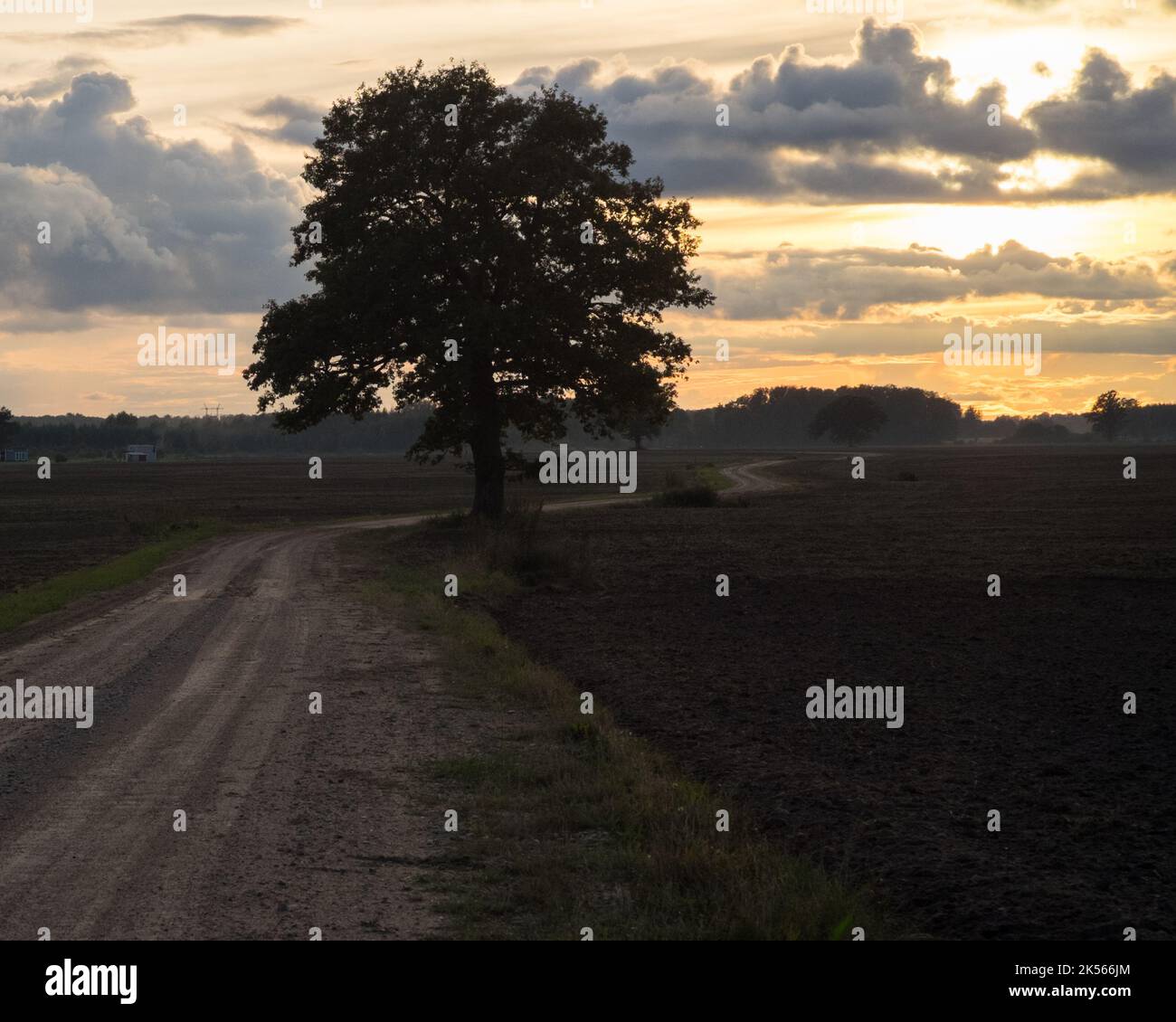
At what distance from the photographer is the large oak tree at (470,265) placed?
40844 mm

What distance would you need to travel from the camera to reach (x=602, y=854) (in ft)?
31.3

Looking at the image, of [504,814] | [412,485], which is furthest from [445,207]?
[412,485]

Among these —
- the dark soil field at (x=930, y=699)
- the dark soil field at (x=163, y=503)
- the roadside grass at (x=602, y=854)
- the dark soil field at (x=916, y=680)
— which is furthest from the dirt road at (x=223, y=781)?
the dark soil field at (x=163, y=503)

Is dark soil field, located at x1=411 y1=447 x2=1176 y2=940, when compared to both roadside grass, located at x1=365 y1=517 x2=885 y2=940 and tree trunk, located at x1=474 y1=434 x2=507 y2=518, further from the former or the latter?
tree trunk, located at x1=474 y1=434 x2=507 y2=518

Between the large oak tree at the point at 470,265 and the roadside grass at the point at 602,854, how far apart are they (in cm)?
2718

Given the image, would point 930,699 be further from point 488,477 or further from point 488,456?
point 488,477

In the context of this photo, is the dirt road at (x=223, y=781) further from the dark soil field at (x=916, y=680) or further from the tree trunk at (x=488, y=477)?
the tree trunk at (x=488, y=477)

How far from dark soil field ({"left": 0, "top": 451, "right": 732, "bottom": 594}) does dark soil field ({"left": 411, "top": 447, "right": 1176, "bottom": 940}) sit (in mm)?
12106

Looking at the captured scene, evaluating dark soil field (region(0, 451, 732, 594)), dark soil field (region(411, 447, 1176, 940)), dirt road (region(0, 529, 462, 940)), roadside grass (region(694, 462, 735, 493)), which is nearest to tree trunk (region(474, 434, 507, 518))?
dark soil field (region(0, 451, 732, 594))

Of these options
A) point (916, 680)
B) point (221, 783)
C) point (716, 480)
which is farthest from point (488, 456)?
point (716, 480)

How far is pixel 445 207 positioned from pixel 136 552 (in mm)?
14884

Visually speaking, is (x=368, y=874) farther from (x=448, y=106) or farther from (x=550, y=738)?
(x=448, y=106)

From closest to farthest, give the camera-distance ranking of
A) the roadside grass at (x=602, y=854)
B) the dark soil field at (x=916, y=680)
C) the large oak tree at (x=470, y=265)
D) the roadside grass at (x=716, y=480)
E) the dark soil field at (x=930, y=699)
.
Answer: the roadside grass at (x=602, y=854)
the dark soil field at (x=930, y=699)
the dark soil field at (x=916, y=680)
the large oak tree at (x=470, y=265)
the roadside grass at (x=716, y=480)

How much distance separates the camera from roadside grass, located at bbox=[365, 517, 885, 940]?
7926 mm
